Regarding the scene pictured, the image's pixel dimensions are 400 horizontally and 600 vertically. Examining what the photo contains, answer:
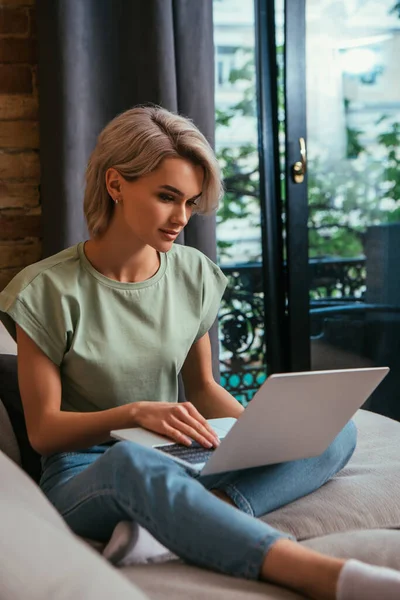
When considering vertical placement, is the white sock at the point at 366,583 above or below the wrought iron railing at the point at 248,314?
above

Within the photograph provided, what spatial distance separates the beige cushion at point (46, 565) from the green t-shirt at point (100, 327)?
30.0 inches

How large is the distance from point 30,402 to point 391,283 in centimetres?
198

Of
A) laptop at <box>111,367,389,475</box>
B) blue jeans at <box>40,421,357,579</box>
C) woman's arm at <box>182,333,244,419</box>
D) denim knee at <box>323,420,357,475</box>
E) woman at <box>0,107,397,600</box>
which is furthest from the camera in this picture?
woman's arm at <box>182,333,244,419</box>

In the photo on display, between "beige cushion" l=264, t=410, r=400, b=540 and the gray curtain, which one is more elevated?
the gray curtain

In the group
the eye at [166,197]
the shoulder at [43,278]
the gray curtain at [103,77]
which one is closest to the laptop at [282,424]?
the shoulder at [43,278]

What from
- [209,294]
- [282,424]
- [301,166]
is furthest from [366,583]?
[301,166]

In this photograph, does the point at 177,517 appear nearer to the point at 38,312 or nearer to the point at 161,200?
the point at 38,312

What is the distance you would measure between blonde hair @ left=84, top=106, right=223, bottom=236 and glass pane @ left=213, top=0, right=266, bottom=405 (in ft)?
4.84

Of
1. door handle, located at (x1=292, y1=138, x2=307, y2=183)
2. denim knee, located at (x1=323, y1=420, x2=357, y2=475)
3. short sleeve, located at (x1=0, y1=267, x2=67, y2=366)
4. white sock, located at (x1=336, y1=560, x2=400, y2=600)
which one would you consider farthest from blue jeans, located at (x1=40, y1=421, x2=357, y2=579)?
door handle, located at (x1=292, y1=138, x2=307, y2=183)

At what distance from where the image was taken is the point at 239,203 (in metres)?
3.37

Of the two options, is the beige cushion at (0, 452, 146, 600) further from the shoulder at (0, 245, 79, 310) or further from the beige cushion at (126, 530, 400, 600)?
the shoulder at (0, 245, 79, 310)

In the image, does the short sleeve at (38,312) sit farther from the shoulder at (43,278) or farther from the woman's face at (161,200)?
the woman's face at (161,200)

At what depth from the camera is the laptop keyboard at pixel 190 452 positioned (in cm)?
147

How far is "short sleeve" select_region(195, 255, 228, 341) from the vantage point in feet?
6.56
